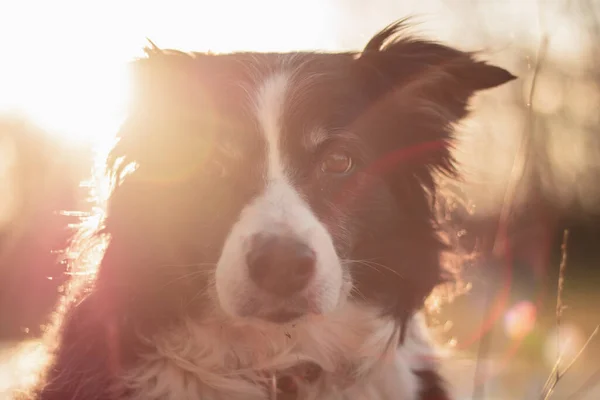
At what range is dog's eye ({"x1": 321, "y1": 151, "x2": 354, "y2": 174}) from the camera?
3.71m

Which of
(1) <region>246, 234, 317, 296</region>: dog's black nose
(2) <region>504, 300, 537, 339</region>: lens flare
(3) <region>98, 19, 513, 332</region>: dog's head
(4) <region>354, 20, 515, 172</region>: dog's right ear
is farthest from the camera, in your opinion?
(2) <region>504, 300, 537, 339</region>: lens flare

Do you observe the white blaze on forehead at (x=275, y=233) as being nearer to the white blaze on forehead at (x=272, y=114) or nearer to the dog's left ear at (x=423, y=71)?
the white blaze on forehead at (x=272, y=114)

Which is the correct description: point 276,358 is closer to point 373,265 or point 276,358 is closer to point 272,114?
point 373,265

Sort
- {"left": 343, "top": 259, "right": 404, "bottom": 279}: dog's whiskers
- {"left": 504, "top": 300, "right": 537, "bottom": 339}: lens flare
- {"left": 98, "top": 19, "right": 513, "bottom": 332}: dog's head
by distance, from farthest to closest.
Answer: {"left": 504, "top": 300, "right": 537, "bottom": 339}: lens flare → {"left": 343, "top": 259, "right": 404, "bottom": 279}: dog's whiskers → {"left": 98, "top": 19, "right": 513, "bottom": 332}: dog's head

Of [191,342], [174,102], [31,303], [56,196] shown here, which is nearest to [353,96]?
[174,102]

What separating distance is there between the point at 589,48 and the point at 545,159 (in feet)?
2.13

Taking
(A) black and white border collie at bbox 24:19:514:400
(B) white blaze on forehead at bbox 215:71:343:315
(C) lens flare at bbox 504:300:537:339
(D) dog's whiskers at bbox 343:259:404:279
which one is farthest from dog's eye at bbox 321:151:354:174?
(C) lens flare at bbox 504:300:537:339

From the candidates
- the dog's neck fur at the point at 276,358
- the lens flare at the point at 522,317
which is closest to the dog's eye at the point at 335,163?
the dog's neck fur at the point at 276,358

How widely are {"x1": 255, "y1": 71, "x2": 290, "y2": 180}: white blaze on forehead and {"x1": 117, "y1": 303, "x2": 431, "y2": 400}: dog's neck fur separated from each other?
2.60ft

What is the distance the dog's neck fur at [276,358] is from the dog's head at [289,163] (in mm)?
128

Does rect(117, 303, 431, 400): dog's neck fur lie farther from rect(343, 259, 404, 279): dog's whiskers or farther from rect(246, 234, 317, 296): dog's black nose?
rect(246, 234, 317, 296): dog's black nose

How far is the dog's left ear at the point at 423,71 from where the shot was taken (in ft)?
11.9

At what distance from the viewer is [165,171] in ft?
12.3

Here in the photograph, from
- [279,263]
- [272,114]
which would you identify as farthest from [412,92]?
[279,263]
